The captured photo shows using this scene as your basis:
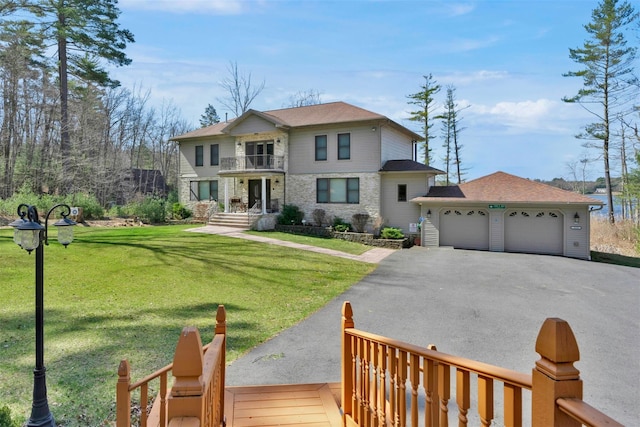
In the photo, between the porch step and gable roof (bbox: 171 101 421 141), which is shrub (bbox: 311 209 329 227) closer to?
the porch step

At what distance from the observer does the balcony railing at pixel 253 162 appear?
2136cm

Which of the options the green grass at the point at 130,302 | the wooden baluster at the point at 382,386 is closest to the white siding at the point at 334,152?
the green grass at the point at 130,302

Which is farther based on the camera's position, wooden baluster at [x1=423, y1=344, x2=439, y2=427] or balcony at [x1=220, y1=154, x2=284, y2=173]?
balcony at [x1=220, y1=154, x2=284, y2=173]

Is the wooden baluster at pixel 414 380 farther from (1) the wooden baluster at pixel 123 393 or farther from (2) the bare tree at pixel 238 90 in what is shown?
(2) the bare tree at pixel 238 90

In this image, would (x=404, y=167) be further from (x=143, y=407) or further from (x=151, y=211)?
(x=143, y=407)

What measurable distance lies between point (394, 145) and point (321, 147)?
14.2 feet

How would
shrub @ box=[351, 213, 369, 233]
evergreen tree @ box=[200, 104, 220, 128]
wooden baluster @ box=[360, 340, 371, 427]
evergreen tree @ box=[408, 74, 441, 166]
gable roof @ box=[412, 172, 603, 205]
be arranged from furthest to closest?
evergreen tree @ box=[200, 104, 220, 128] → evergreen tree @ box=[408, 74, 441, 166] → shrub @ box=[351, 213, 369, 233] → gable roof @ box=[412, 172, 603, 205] → wooden baluster @ box=[360, 340, 371, 427]

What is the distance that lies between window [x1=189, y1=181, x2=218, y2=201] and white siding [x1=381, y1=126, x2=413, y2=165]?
11613 mm

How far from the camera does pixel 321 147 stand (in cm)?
2066

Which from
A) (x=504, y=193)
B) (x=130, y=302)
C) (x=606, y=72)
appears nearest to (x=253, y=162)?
(x=504, y=193)

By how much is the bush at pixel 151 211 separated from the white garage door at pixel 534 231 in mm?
19877

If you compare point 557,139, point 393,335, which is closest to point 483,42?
point 393,335

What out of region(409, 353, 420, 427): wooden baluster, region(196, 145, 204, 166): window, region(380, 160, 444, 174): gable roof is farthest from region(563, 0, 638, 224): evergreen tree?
region(409, 353, 420, 427): wooden baluster

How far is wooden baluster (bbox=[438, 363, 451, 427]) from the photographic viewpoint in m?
1.97
